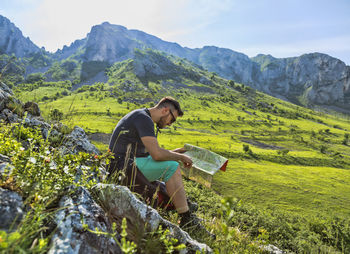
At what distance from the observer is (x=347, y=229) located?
1316 centimetres

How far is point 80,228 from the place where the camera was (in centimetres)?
201

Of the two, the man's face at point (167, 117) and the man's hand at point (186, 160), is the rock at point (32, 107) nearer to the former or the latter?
the man's face at point (167, 117)

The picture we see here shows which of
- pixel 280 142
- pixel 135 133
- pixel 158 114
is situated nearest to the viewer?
pixel 135 133

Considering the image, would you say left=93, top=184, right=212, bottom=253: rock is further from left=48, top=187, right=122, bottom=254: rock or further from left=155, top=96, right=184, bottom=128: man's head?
left=155, top=96, right=184, bottom=128: man's head

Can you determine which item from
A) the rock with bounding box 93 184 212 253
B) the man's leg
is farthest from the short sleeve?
the rock with bounding box 93 184 212 253

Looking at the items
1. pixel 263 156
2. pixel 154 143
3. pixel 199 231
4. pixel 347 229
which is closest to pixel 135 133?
pixel 154 143

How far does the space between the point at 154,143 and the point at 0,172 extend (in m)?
2.50

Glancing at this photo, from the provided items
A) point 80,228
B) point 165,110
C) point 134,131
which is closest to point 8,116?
point 134,131

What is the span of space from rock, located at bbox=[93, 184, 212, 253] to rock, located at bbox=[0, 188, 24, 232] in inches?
39.7

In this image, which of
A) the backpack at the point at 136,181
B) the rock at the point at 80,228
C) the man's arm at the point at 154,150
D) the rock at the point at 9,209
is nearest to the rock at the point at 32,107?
the backpack at the point at 136,181

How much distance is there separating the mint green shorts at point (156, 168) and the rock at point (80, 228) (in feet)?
5.91

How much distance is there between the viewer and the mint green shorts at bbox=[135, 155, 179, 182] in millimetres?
4055

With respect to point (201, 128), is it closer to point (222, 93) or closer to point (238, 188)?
point (238, 188)

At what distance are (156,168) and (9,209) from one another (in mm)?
2684
